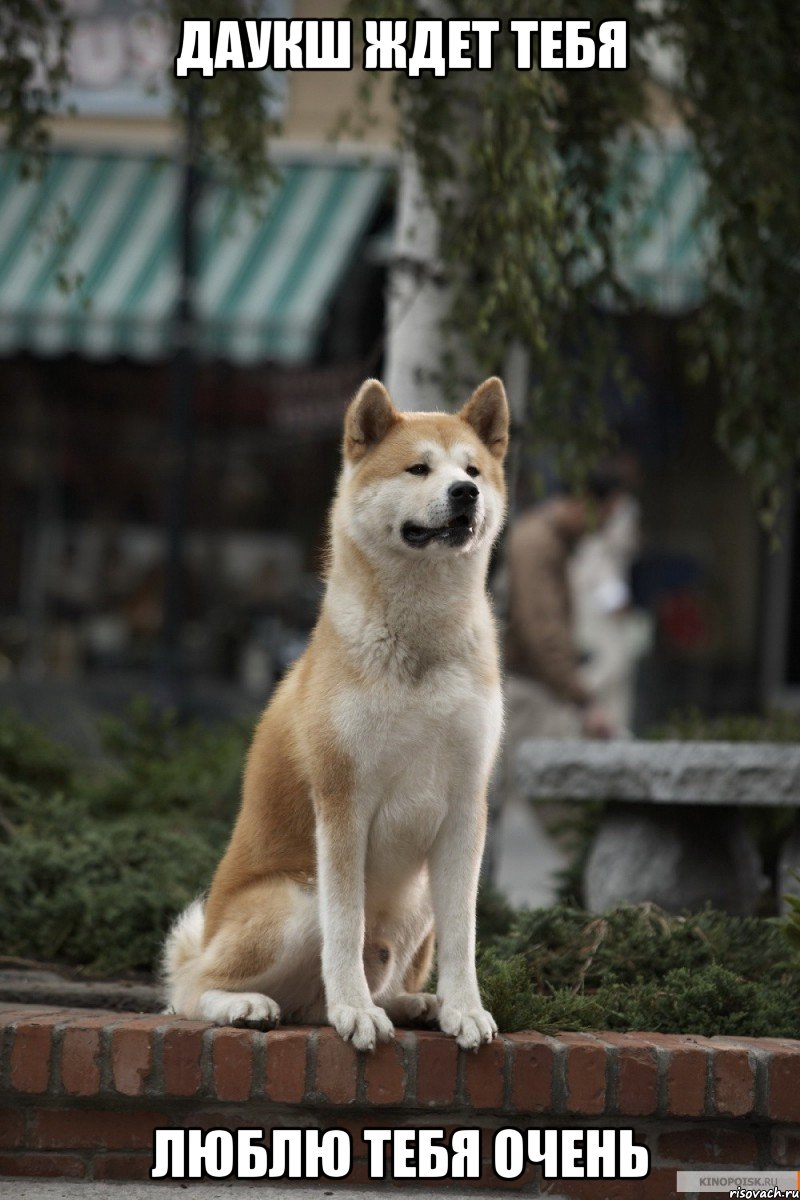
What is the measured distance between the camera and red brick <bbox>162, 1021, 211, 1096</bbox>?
3410mm

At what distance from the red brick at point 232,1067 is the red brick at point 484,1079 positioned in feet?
1.56

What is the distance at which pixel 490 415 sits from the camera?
3.60 m

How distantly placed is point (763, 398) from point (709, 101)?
1.03 metres

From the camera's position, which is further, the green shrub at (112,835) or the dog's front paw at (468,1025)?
the green shrub at (112,835)

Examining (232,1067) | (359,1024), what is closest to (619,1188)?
(359,1024)

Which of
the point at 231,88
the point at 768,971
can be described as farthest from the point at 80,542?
the point at 768,971

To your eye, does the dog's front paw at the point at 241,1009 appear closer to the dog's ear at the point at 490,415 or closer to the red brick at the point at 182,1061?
the red brick at the point at 182,1061

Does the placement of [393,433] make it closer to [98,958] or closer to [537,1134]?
[537,1134]

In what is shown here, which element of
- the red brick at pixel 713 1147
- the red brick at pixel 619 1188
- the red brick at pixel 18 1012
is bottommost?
the red brick at pixel 619 1188

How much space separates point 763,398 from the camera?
5.31 m

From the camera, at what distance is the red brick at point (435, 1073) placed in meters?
3.39

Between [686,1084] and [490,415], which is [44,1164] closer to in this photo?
[686,1084]

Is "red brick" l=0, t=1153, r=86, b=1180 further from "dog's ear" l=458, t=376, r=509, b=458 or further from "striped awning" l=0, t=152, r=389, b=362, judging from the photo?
"striped awning" l=0, t=152, r=389, b=362

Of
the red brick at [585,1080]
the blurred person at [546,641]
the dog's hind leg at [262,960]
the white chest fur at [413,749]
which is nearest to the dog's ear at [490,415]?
the white chest fur at [413,749]
